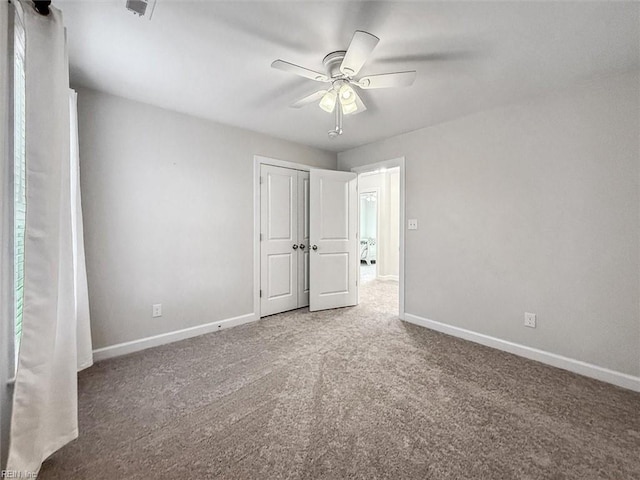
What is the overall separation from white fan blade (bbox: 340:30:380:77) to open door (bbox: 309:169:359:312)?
2.13 metres

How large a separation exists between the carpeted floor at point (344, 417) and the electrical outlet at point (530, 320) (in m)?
0.32

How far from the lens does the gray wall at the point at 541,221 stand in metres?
2.03

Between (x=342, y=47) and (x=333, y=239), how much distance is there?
8.19 ft

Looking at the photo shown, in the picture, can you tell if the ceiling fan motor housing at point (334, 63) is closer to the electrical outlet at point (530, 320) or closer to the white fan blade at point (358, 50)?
the white fan blade at point (358, 50)

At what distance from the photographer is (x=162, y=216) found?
8.93 feet

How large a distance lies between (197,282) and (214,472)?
1.97 m

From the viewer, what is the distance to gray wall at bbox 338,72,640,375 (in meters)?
2.03

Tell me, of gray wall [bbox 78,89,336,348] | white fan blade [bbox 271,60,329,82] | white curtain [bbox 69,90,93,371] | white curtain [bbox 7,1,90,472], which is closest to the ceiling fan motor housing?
white fan blade [bbox 271,60,329,82]

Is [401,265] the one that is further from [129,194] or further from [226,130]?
[129,194]

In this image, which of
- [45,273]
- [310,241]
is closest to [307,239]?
[310,241]

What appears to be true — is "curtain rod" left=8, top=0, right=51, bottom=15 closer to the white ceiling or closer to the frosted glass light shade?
the white ceiling

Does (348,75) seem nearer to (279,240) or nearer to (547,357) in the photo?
(279,240)

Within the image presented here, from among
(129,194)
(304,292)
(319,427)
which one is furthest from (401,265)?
(129,194)

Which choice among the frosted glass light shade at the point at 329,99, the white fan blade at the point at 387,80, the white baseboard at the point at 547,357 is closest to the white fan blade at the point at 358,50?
the white fan blade at the point at 387,80
